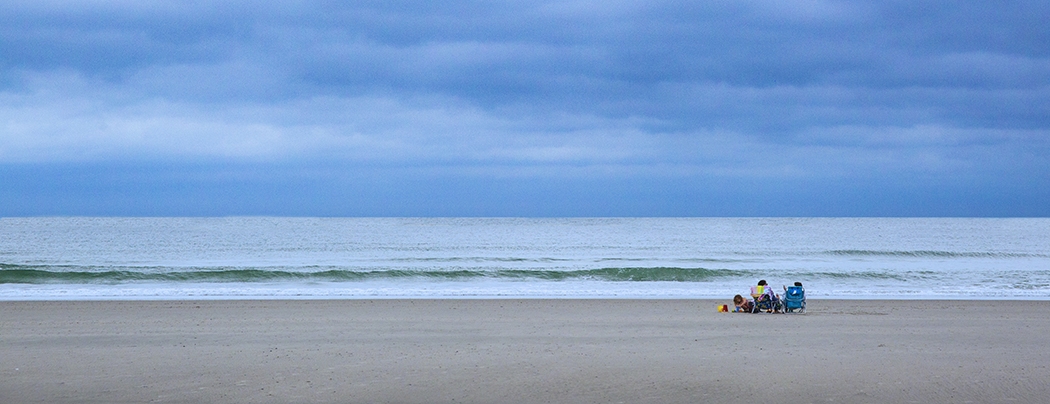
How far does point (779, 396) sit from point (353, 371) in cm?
496

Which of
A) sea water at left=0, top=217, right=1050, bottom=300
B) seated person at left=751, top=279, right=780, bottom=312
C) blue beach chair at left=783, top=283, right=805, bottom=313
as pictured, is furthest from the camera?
sea water at left=0, top=217, right=1050, bottom=300

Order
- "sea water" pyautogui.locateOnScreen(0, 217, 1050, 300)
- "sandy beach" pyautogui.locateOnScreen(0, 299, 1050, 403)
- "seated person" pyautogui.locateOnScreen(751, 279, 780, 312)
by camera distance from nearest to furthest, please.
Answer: "sandy beach" pyautogui.locateOnScreen(0, 299, 1050, 403)
"seated person" pyautogui.locateOnScreen(751, 279, 780, 312)
"sea water" pyautogui.locateOnScreen(0, 217, 1050, 300)

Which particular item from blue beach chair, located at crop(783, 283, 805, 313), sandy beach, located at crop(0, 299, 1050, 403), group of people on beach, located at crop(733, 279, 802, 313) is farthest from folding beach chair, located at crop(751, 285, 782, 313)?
sandy beach, located at crop(0, 299, 1050, 403)

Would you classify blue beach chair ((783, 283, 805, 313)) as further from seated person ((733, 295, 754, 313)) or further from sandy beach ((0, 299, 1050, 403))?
seated person ((733, 295, 754, 313))

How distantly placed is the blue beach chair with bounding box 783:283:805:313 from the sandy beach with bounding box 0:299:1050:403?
45cm

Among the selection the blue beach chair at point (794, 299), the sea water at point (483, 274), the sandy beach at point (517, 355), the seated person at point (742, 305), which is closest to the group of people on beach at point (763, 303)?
the seated person at point (742, 305)

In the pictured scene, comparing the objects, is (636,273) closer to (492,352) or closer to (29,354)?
(492,352)

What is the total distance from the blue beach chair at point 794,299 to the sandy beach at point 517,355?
0.45m

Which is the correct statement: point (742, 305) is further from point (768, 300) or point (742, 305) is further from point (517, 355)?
point (517, 355)

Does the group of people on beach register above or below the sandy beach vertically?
above

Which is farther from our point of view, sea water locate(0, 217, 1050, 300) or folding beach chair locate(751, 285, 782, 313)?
sea water locate(0, 217, 1050, 300)

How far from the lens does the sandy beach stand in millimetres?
8227

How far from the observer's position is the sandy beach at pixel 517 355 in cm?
823

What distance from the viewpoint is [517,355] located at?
1060cm
